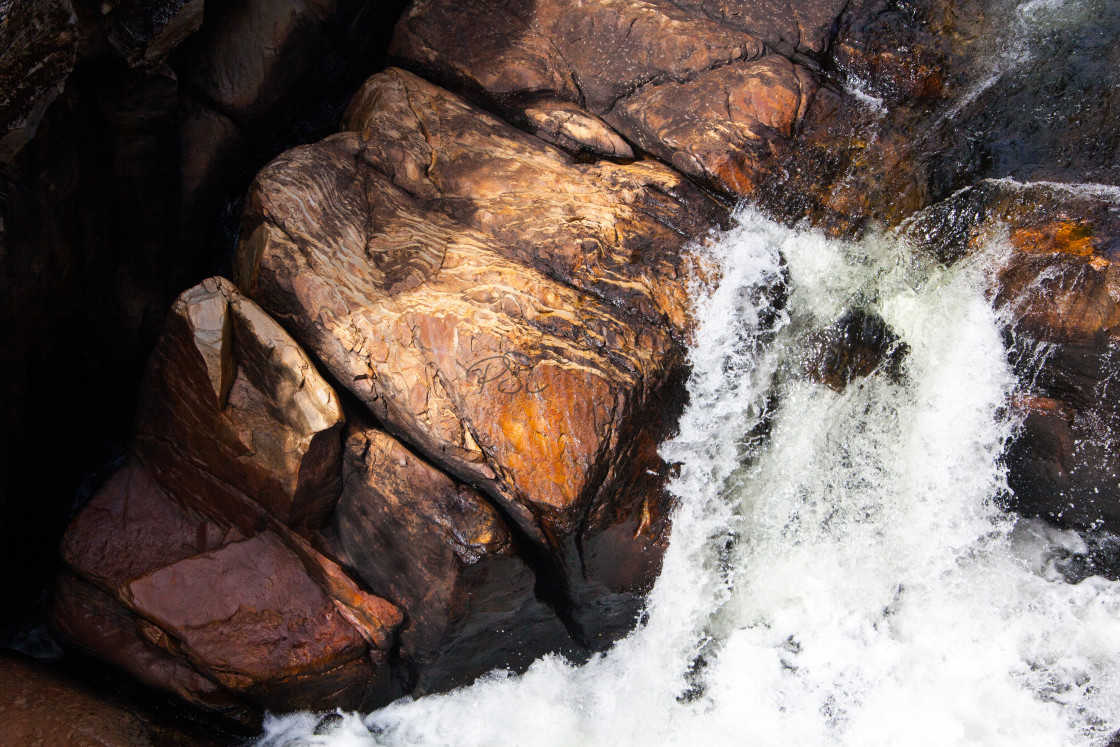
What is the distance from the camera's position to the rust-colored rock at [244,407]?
3.35 m

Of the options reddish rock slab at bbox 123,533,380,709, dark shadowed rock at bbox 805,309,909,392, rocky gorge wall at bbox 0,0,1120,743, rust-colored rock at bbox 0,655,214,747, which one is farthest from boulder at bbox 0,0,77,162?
dark shadowed rock at bbox 805,309,909,392

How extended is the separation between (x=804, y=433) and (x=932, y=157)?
1814 mm

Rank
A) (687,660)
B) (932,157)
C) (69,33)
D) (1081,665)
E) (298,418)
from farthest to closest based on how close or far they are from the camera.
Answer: (932,157) → (687,660) → (1081,665) → (298,418) → (69,33)

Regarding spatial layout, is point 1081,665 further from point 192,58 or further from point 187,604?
point 192,58

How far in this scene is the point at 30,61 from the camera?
2.92 m

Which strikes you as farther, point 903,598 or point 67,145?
point 903,598

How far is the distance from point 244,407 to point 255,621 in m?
1.05

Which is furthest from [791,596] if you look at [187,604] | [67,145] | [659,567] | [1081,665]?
[67,145]

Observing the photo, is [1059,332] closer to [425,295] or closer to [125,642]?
[425,295]

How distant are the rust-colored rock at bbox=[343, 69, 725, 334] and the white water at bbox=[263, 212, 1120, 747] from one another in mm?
295

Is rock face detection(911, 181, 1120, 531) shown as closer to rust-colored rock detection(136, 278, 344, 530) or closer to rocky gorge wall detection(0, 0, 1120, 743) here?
rocky gorge wall detection(0, 0, 1120, 743)

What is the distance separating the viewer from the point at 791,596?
4148 millimetres

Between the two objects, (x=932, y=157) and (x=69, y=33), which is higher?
(x=932, y=157)

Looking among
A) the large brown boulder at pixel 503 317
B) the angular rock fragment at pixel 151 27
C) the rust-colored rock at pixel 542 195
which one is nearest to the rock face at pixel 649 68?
the rust-colored rock at pixel 542 195
